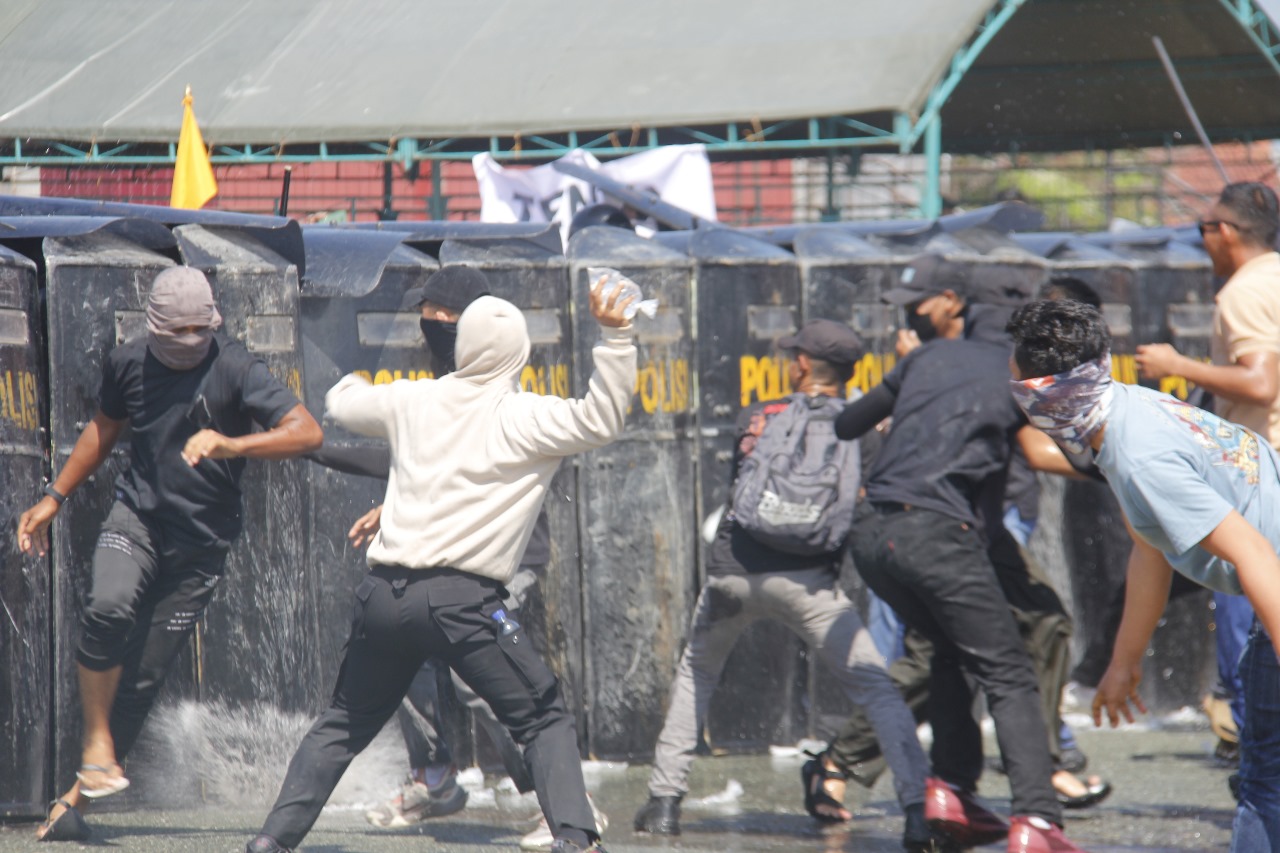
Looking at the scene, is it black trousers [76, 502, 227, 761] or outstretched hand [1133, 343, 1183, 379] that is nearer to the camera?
outstretched hand [1133, 343, 1183, 379]

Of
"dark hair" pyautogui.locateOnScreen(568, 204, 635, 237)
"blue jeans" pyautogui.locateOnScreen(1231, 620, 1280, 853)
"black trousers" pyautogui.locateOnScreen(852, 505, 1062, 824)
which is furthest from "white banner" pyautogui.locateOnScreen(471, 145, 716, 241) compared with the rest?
"blue jeans" pyautogui.locateOnScreen(1231, 620, 1280, 853)

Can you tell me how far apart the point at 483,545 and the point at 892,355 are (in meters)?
3.37

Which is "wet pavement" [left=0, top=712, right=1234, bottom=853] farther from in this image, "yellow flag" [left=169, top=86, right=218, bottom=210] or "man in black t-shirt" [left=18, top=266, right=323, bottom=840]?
"yellow flag" [left=169, top=86, right=218, bottom=210]

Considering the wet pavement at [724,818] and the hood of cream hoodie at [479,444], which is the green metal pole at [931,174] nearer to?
the wet pavement at [724,818]

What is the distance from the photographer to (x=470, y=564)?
4.58 metres

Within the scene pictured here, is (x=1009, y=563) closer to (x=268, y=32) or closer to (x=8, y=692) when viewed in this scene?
(x=8, y=692)

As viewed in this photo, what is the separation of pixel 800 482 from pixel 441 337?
4.40 feet

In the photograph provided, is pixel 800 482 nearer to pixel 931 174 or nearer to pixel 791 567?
pixel 791 567

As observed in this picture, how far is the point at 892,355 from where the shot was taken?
752 centimetres

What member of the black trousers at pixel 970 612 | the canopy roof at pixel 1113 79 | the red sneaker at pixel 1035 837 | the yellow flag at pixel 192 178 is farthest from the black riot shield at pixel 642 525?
the canopy roof at pixel 1113 79

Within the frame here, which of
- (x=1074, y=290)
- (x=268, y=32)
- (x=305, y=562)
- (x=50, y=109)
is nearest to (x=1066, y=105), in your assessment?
(x=268, y=32)

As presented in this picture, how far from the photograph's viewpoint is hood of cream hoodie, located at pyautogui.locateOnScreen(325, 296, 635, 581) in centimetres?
455

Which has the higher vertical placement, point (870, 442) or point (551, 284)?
point (551, 284)

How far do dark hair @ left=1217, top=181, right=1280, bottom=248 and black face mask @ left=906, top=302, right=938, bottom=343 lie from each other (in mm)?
→ 1043
